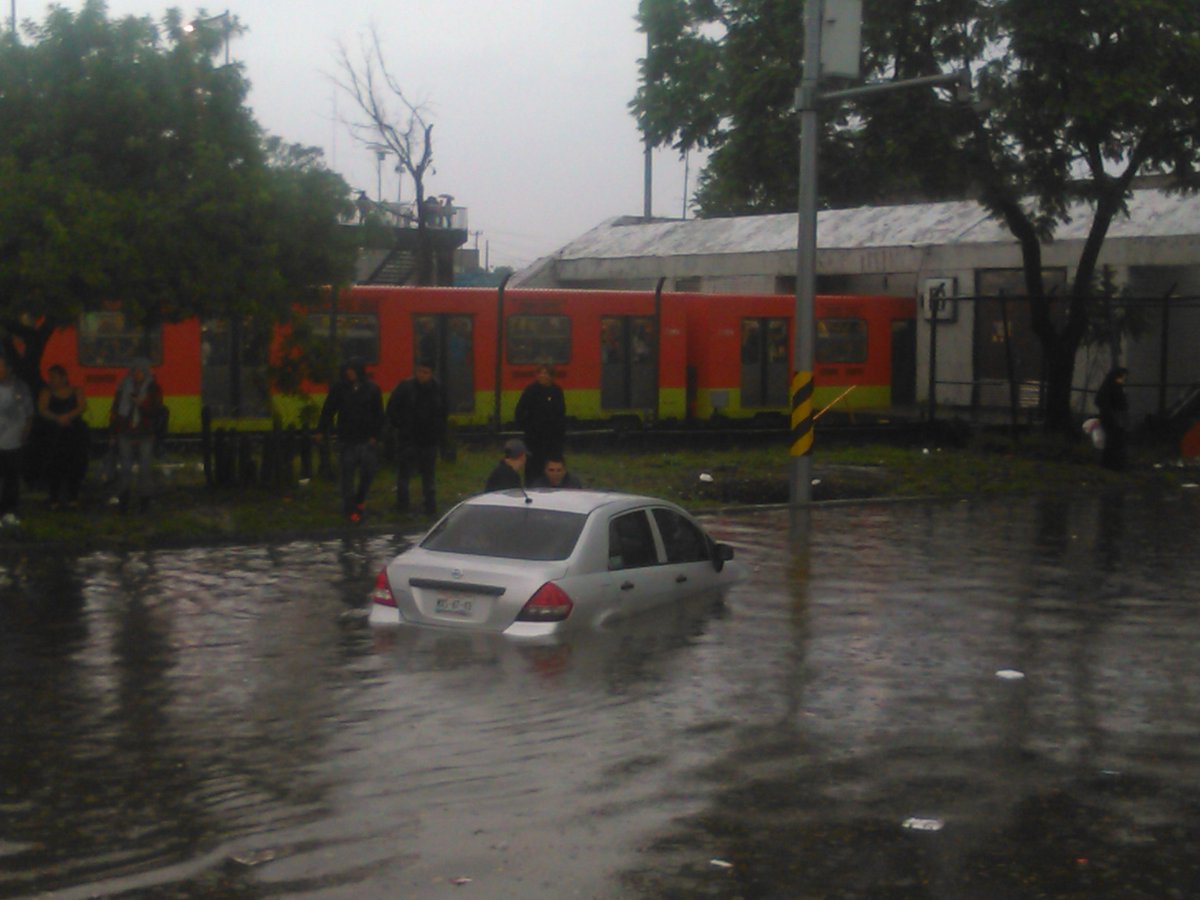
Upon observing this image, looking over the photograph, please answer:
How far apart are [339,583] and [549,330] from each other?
689 inches

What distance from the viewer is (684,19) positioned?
30031 millimetres

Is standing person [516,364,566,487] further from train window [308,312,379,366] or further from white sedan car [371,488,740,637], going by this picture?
train window [308,312,379,366]

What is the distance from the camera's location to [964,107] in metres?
28.0

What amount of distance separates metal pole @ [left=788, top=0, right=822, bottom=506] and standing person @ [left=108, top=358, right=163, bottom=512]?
8463 mm

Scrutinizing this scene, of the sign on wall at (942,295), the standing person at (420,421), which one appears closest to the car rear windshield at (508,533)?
the standing person at (420,421)

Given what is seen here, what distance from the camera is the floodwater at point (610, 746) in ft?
22.4

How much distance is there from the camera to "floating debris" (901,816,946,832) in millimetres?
7406

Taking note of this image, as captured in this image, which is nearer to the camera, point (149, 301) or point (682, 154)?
point (149, 301)

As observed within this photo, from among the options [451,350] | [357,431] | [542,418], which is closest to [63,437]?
[357,431]

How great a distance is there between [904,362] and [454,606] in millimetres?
29671

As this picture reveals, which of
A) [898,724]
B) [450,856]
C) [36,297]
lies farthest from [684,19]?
[450,856]

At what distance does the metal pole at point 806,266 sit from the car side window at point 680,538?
9.53 metres

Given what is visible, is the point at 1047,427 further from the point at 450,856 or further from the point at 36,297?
the point at 450,856

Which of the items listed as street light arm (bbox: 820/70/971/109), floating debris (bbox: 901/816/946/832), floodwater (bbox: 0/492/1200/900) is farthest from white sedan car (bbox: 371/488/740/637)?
street light arm (bbox: 820/70/971/109)
